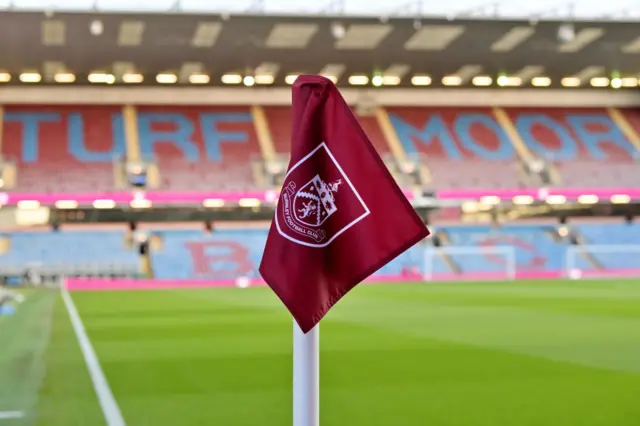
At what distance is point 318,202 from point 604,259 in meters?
32.0

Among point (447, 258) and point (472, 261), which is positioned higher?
point (447, 258)

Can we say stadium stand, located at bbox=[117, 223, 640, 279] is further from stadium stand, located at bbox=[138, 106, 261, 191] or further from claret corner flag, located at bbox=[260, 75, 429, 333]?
claret corner flag, located at bbox=[260, 75, 429, 333]

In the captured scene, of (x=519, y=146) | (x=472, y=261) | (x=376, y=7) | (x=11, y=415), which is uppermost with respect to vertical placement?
(x=376, y=7)

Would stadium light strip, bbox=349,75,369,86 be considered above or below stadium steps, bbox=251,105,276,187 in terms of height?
above

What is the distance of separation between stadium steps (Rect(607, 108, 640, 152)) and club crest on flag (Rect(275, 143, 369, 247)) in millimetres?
38059

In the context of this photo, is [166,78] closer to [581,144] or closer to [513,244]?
[513,244]

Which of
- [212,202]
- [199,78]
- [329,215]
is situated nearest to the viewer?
[329,215]

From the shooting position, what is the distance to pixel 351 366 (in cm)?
A: 729

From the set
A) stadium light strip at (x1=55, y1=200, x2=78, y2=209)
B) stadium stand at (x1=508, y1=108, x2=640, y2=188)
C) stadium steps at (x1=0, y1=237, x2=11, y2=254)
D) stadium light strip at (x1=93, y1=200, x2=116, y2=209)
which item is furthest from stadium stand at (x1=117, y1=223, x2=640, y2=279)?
stadium steps at (x1=0, y1=237, x2=11, y2=254)

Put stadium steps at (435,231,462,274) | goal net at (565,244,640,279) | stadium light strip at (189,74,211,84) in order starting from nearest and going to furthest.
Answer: goal net at (565,244,640,279) → stadium steps at (435,231,462,274) → stadium light strip at (189,74,211,84)

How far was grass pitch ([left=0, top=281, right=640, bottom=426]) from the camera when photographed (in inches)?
200

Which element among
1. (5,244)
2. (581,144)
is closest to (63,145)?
(5,244)

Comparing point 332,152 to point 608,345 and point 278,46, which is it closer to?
point 608,345

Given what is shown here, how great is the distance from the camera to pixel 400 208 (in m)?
2.48
